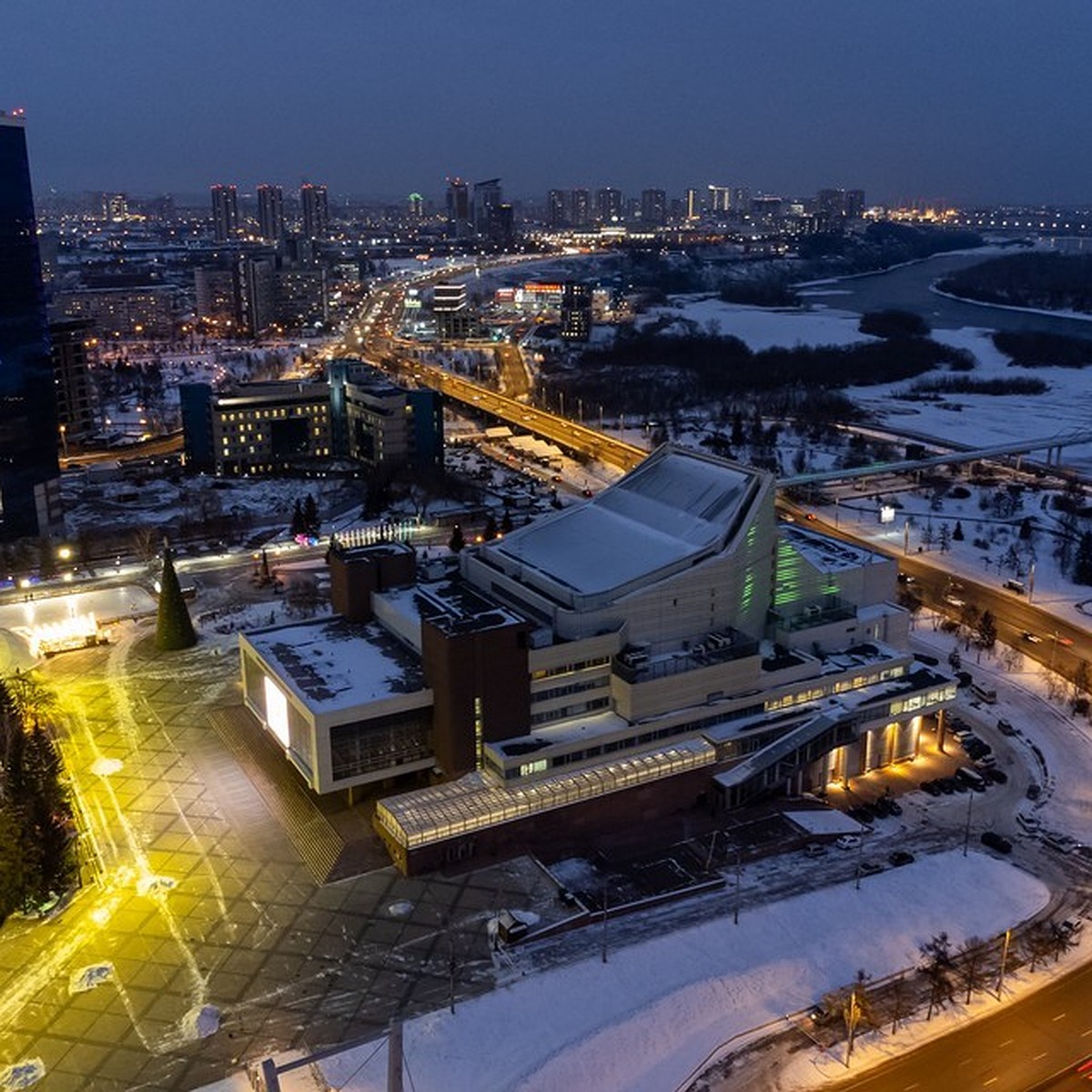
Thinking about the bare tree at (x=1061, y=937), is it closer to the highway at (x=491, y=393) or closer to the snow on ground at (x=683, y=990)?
the snow on ground at (x=683, y=990)

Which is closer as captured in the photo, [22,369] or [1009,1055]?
[1009,1055]

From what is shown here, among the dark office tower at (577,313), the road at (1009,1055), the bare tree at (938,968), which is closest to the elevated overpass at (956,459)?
the bare tree at (938,968)

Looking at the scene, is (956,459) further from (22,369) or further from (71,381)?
(71,381)

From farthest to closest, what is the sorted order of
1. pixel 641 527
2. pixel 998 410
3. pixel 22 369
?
pixel 998 410 → pixel 22 369 → pixel 641 527

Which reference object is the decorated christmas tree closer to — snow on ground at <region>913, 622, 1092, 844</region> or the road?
snow on ground at <region>913, 622, 1092, 844</region>

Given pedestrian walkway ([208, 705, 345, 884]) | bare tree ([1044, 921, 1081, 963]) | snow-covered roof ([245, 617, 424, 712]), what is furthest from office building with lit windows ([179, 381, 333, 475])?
bare tree ([1044, 921, 1081, 963])

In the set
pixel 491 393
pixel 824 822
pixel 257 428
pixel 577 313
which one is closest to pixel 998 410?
pixel 491 393

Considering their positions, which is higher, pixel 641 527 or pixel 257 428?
pixel 641 527
